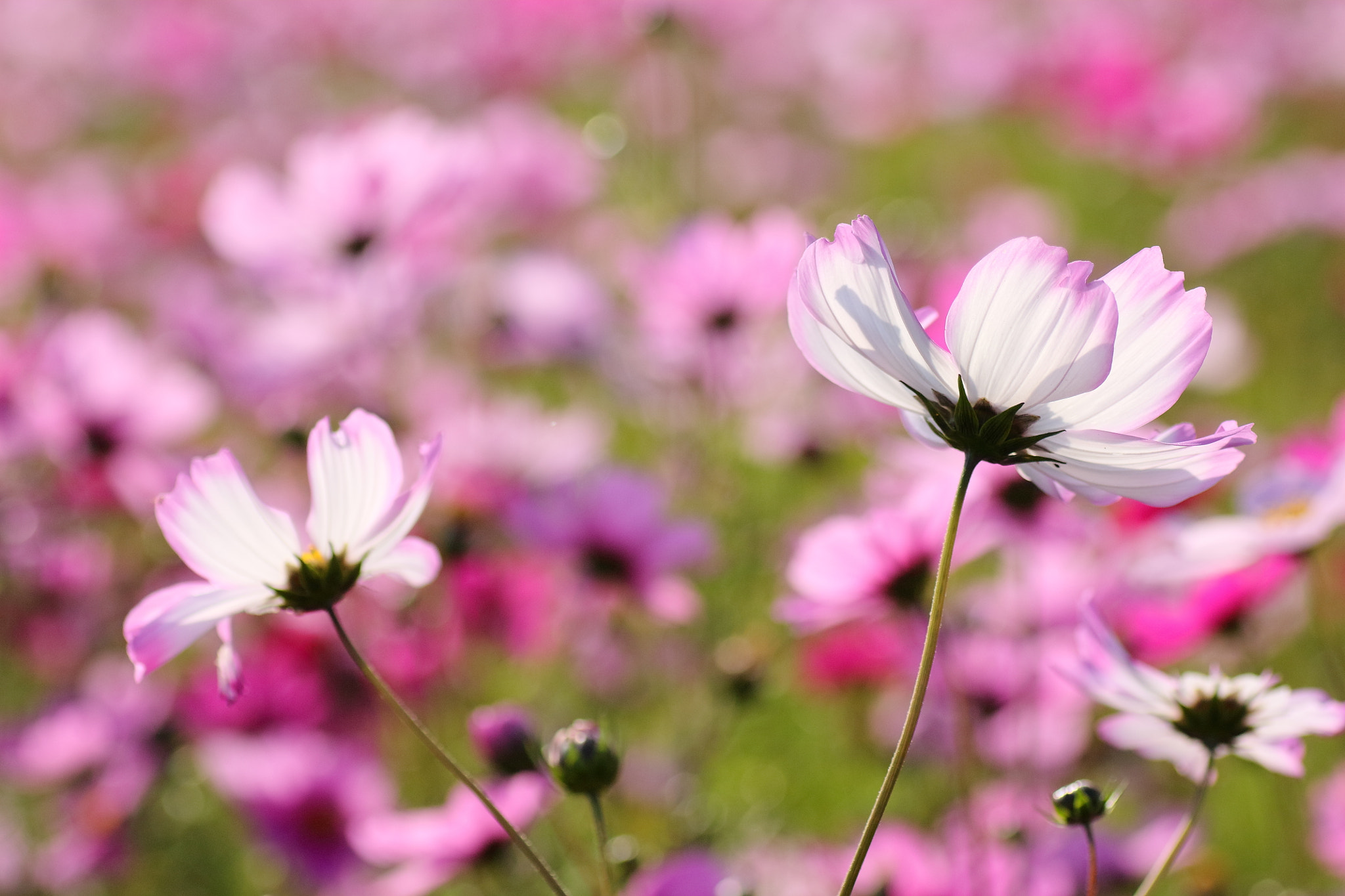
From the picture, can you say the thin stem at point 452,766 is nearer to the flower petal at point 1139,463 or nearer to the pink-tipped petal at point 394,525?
the pink-tipped petal at point 394,525

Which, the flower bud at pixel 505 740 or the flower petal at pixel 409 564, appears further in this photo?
the flower bud at pixel 505 740

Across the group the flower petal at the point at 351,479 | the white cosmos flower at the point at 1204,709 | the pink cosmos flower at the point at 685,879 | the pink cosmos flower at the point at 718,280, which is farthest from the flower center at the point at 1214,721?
the pink cosmos flower at the point at 718,280

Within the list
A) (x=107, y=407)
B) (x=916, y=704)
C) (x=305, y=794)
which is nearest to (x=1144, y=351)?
(x=916, y=704)

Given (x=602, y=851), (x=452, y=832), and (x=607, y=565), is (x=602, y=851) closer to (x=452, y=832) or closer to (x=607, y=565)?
(x=452, y=832)

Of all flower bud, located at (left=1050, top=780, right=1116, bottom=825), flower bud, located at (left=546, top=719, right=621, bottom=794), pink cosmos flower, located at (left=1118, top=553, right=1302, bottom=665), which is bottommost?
flower bud, located at (left=1050, top=780, right=1116, bottom=825)

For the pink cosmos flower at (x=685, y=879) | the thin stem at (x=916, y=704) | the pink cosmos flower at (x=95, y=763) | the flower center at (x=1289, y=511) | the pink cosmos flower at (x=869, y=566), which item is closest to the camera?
the thin stem at (x=916, y=704)

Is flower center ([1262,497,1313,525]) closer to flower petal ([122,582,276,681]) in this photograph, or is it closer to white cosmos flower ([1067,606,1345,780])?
white cosmos flower ([1067,606,1345,780])

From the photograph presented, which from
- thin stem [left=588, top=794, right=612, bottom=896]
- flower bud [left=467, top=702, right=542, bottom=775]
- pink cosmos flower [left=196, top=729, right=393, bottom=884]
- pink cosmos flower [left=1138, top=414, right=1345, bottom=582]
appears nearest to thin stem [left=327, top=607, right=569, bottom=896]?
thin stem [left=588, top=794, right=612, bottom=896]
